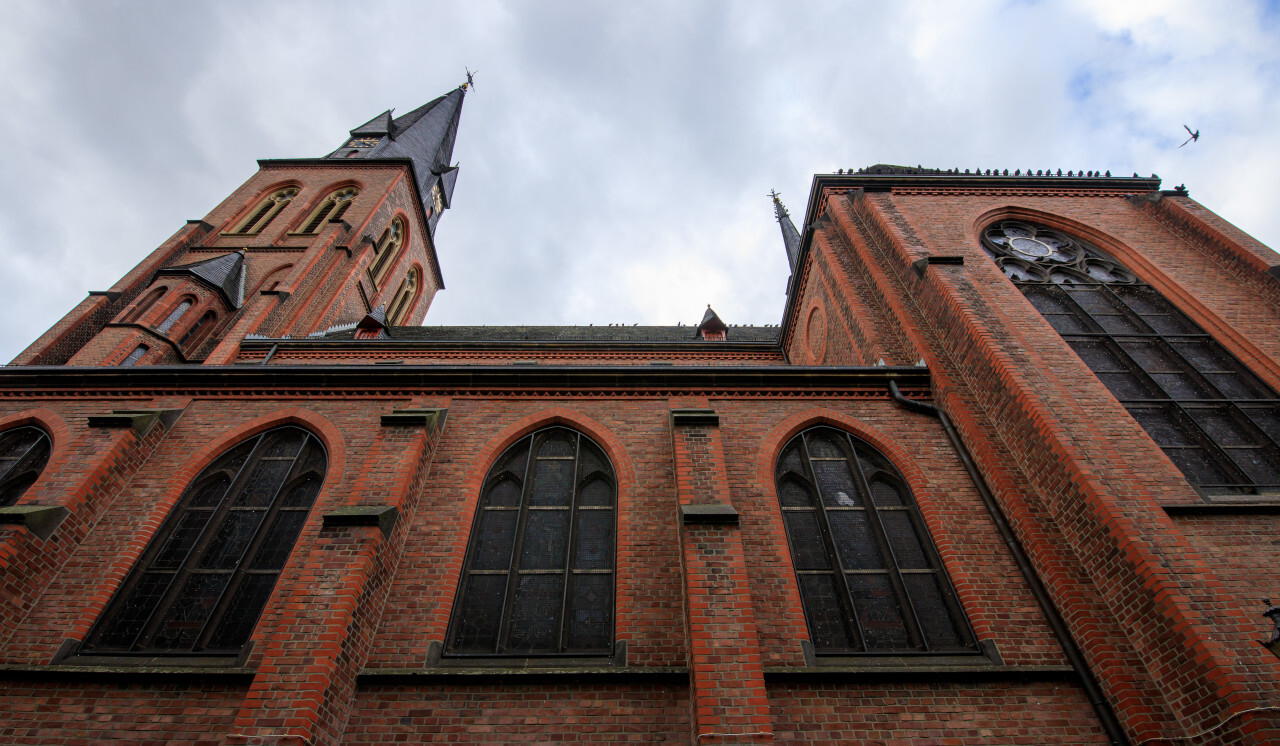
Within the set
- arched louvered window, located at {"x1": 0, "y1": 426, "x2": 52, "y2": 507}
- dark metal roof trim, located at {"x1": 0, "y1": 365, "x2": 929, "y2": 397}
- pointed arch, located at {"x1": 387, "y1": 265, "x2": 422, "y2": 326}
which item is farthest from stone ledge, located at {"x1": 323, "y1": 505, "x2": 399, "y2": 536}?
pointed arch, located at {"x1": 387, "y1": 265, "x2": 422, "y2": 326}

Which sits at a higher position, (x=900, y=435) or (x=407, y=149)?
(x=407, y=149)

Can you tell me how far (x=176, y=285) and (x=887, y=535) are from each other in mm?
17802

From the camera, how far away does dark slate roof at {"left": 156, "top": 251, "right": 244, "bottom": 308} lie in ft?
51.1

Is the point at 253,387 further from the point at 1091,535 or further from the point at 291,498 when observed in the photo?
the point at 1091,535

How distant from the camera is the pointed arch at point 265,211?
65.4ft

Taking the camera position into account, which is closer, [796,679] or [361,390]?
[796,679]

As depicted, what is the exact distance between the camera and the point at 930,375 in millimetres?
8430

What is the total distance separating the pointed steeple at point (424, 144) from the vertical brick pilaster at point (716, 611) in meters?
22.7

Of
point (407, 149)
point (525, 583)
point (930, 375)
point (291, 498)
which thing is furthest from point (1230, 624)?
point (407, 149)

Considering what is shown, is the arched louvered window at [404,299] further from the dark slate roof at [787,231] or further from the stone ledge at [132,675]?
the stone ledge at [132,675]

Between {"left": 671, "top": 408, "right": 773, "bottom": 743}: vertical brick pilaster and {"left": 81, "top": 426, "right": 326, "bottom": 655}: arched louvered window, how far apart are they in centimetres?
459

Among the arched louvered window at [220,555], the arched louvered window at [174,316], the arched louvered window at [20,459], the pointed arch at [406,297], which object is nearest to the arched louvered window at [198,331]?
the arched louvered window at [174,316]

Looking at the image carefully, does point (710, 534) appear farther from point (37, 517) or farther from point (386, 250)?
point (386, 250)

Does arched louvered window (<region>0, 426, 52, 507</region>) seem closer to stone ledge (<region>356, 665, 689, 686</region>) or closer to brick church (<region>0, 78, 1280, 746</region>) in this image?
brick church (<region>0, 78, 1280, 746</region>)
